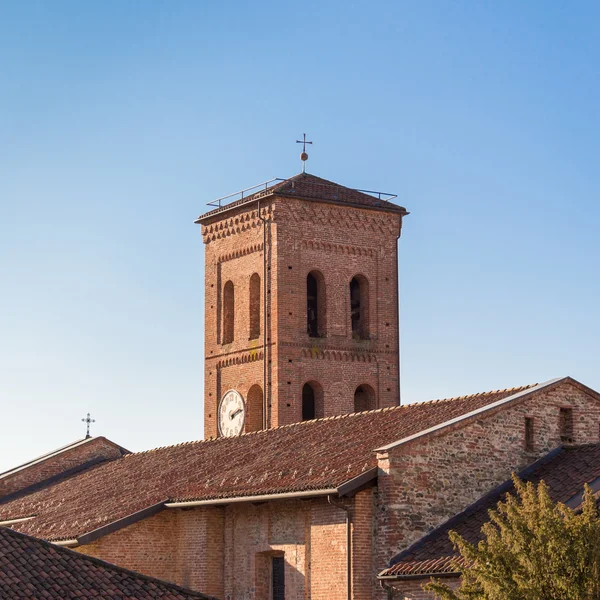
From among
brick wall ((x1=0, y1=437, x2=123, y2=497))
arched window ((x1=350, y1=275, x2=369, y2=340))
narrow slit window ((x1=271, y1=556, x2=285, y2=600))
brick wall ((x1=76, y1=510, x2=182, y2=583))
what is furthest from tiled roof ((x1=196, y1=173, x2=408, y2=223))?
narrow slit window ((x1=271, y1=556, x2=285, y2=600))

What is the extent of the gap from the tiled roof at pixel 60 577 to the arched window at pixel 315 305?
24.3 m

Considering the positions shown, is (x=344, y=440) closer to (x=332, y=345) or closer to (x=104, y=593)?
(x=104, y=593)

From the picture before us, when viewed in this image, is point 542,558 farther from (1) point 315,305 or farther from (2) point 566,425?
(1) point 315,305

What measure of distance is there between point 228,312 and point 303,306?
359 centimetres

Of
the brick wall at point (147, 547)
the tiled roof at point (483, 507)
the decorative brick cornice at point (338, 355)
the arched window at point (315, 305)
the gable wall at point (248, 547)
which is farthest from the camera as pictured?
the arched window at point (315, 305)

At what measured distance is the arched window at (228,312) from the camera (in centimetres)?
4662

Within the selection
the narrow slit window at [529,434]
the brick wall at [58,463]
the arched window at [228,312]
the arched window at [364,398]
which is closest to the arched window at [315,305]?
the arched window at [364,398]

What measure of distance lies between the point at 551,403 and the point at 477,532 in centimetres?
385

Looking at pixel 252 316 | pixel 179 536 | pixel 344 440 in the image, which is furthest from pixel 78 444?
pixel 344 440

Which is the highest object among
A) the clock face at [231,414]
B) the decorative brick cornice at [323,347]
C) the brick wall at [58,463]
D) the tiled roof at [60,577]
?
the decorative brick cornice at [323,347]

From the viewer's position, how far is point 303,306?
145ft

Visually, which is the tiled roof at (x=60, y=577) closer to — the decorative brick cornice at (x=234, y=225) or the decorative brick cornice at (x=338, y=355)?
the decorative brick cornice at (x=338, y=355)

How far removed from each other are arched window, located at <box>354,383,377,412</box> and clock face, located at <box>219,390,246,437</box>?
3.68 meters

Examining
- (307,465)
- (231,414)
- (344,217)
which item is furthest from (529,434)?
(231,414)
